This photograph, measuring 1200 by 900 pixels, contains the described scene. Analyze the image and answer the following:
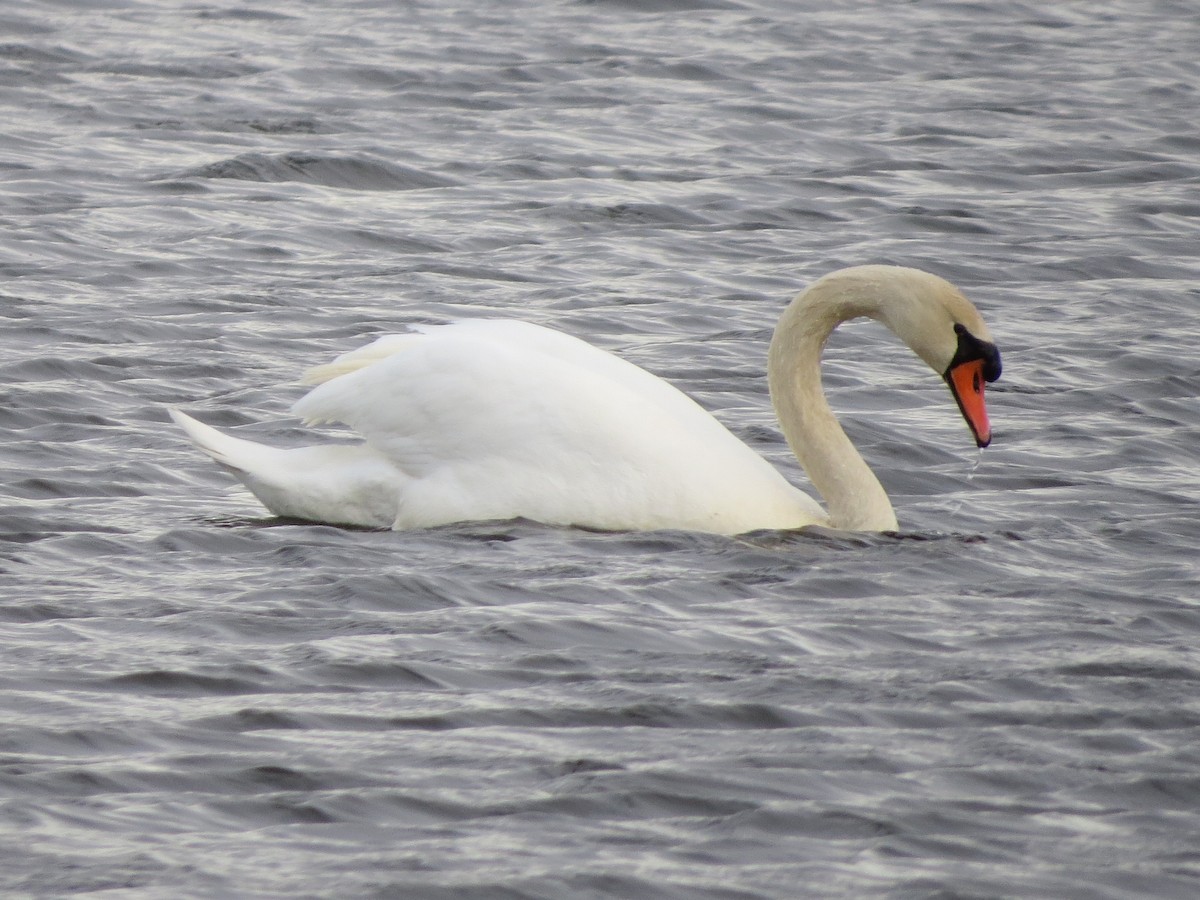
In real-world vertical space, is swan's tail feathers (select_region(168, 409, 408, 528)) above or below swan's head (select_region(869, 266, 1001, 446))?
below

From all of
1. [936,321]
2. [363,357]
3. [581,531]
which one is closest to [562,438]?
[581,531]

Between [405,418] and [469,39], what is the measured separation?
946 centimetres

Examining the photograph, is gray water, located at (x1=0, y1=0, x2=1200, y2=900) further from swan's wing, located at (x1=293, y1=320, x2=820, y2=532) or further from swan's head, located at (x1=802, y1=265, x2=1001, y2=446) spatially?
swan's head, located at (x1=802, y1=265, x2=1001, y2=446)

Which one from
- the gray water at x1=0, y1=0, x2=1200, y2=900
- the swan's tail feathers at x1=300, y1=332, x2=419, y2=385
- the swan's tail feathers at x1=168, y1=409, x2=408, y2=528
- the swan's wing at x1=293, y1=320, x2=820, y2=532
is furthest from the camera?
the swan's tail feathers at x1=300, y1=332, x2=419, y2=385

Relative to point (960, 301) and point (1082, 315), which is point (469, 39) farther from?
point (960, 301)

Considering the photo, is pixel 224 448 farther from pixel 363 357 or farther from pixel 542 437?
pixel 542 437

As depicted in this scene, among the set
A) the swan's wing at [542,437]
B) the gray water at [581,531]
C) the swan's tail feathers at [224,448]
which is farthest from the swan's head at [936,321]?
the swan's tail feathers at [224,448]

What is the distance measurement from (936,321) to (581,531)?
1483 mm

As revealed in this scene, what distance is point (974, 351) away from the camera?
7.71 metres

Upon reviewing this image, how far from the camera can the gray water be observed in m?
4.96

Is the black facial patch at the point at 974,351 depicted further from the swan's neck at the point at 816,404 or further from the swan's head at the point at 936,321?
the swan's neck at the point at 816,404

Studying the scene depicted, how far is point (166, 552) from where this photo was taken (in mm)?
6988

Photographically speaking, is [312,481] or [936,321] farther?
[936,321]

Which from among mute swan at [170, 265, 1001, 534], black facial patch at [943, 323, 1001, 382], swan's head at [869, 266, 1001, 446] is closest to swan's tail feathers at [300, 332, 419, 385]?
mute swan at [170, 265, 1001, 534]
